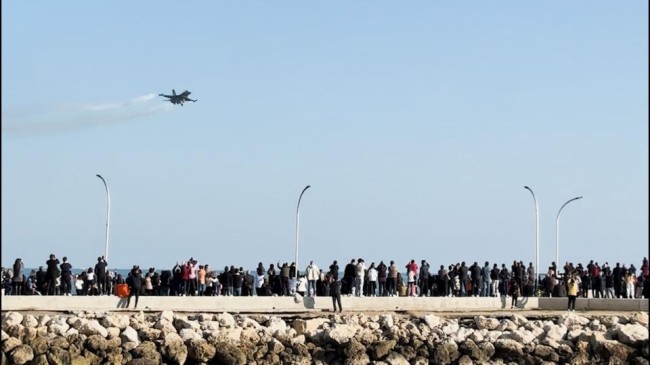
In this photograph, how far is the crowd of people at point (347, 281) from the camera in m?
39.5

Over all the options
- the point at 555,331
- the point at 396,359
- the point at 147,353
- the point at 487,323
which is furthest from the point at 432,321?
the point at 147,353

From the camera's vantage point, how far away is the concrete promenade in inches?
1403

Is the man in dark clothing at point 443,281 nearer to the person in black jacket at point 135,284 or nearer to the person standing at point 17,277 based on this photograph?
the person in black jacket at point 135,284

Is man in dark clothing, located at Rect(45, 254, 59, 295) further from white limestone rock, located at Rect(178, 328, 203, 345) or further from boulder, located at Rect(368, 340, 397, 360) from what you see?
boulder, located at Rect(368, 340, 397, 360)

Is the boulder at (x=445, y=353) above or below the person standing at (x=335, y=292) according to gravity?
below

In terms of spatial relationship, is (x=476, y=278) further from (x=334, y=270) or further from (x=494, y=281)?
(x=334, y=270)

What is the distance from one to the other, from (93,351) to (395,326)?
29.4ft

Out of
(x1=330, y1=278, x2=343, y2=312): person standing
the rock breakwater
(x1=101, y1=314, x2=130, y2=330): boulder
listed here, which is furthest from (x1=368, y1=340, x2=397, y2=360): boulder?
(x1=101, y1=314, x2=130, y2=330): boulder

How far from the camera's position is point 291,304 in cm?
3884

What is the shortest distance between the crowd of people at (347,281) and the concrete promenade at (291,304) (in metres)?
0.76

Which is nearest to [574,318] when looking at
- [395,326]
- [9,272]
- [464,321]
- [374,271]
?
[464,321]

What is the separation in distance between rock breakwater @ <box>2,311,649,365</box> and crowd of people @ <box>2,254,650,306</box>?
4.72 m

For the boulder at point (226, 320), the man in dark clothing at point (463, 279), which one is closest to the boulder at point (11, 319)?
the boulder at point (226, 320)

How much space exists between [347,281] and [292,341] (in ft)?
35.3
